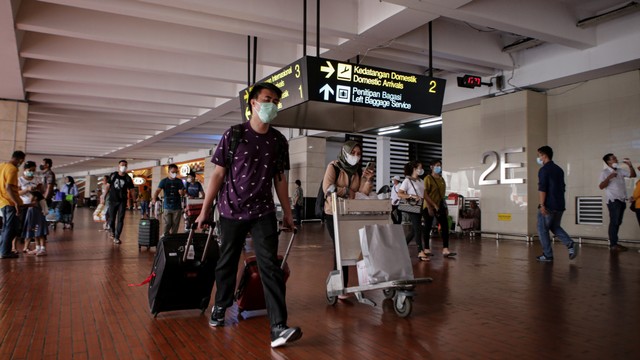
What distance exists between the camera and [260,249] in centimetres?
320

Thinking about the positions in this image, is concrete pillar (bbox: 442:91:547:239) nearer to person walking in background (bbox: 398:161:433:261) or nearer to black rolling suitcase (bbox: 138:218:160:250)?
person walking in background (bbox: 398:161:433:261)

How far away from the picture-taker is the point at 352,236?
420 cm

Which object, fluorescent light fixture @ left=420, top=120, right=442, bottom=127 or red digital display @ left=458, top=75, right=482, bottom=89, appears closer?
red digital display @ left=458, top=75, right=482, bottom=89

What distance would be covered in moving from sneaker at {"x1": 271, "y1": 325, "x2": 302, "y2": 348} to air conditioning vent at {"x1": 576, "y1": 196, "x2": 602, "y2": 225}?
9997 millimetres

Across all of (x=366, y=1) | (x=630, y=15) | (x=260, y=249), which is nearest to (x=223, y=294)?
(x=260, y=249)

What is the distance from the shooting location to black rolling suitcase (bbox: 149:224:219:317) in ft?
11.8

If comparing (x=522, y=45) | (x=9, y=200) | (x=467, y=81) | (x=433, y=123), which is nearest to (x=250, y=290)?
(x=9, y=200)

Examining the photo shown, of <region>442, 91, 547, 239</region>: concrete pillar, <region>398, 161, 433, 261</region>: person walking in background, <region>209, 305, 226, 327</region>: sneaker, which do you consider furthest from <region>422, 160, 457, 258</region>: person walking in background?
<region>209, 305, 226, 327</region>: sneaker

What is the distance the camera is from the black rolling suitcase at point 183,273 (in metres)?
3.59

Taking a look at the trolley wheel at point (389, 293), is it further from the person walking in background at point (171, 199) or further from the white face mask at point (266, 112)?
the person walking in background at point (171, 199)

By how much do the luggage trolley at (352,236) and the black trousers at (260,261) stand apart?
92 cm

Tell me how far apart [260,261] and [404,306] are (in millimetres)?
1393

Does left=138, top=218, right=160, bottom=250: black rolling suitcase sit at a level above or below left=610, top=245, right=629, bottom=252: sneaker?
above

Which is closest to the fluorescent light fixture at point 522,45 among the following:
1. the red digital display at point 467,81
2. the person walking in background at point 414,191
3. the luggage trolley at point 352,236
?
the red digital display at point 467,81
